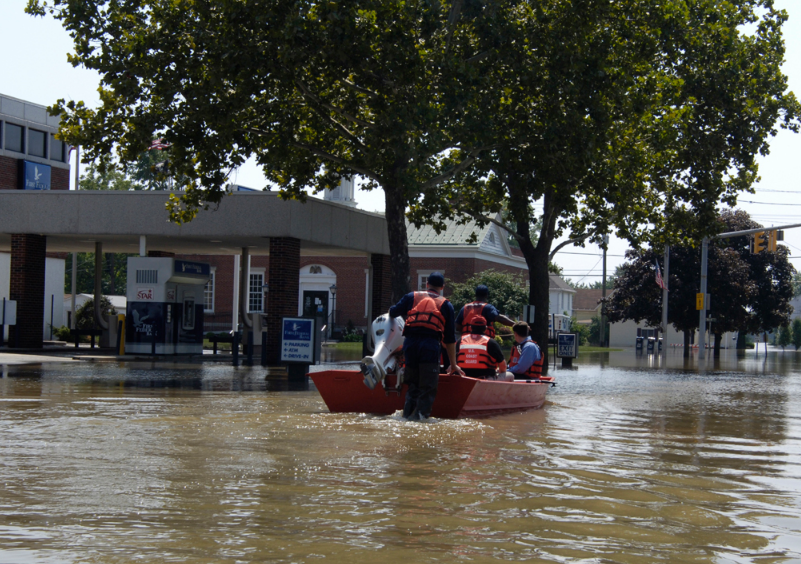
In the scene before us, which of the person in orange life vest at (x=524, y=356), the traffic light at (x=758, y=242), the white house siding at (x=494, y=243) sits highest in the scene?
the white house siding at (x=494, y=243)

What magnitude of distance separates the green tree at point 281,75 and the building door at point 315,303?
2934cm

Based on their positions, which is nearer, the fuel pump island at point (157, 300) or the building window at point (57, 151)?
the fuel pump island at point (157, 300)

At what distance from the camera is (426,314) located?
10.9 metres

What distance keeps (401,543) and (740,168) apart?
28.9 meters

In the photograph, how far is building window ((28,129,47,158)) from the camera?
3909cm

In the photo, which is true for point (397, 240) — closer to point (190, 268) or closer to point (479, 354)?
point (190, 268)

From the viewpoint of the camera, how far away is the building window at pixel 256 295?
49.9 m

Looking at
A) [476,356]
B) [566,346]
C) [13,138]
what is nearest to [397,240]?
[566,346]

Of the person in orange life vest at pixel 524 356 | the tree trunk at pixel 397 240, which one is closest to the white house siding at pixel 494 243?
the tree trunk at pixel 397 240

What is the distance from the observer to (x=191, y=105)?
20.9 meters

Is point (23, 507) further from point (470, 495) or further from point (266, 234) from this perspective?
point (266, 234)

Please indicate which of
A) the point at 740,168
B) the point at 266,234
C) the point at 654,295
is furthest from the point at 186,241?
the point at 654,295

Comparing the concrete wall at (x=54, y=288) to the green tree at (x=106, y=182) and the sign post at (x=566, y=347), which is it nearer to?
the sign post at (x=566, y=347)

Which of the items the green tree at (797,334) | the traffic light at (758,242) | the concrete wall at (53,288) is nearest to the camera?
the traffic light at (758,242)
